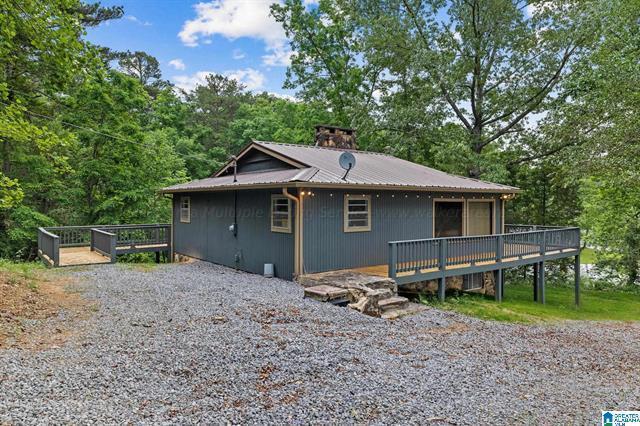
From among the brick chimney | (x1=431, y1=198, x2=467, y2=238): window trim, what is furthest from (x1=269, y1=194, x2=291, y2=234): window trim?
(x1=431, y1=198, x2=467, y2=238): window trim

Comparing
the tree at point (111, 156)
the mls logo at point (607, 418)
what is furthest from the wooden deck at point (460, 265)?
the tree at point (111, 156)

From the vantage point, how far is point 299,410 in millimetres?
3338

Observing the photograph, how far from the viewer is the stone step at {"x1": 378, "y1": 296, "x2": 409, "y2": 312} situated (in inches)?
278

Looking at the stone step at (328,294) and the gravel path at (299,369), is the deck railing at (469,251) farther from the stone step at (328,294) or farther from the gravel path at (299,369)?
the gravel path at (299,369)

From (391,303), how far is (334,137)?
26.5 feet

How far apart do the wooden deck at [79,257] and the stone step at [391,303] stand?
8567 millimetres

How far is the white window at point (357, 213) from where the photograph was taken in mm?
9445

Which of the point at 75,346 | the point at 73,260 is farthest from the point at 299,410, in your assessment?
the point at 73,260

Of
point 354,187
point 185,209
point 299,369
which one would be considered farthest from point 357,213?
point 185,209

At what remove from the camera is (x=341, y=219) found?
934cm

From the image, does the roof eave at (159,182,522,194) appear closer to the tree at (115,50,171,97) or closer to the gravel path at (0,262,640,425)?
the gravel path at (0,262,640,425)

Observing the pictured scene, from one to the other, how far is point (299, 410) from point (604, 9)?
50.3 ft

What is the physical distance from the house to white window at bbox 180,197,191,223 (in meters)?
0.07

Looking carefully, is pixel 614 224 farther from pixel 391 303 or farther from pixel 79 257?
pixel 79 257
